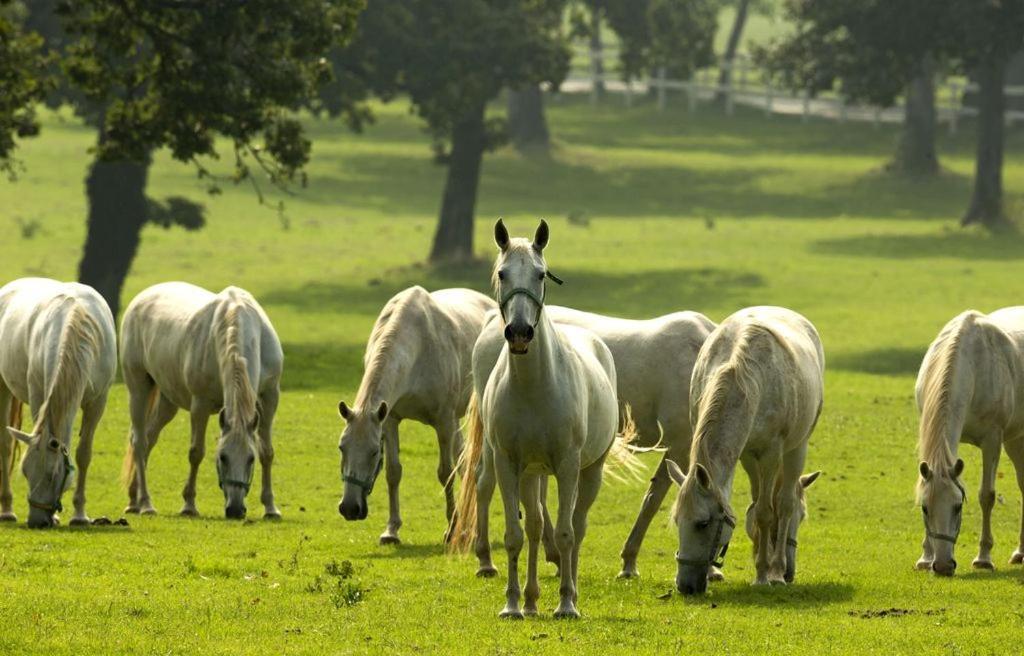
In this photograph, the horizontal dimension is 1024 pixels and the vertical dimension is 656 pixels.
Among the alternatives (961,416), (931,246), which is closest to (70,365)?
(961,416)

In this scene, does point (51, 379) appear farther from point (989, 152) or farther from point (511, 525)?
point (989, 152)

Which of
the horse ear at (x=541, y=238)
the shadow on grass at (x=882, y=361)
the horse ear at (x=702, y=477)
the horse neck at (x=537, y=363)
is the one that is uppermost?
the horse ear at (x=541, y=238)

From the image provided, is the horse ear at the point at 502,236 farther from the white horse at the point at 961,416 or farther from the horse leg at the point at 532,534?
the white horse at the point at 961,416

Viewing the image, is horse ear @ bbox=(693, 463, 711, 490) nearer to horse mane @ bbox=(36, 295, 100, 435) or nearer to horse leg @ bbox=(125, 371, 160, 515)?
horse mane @ bbox=(36, 295, 100, 435)

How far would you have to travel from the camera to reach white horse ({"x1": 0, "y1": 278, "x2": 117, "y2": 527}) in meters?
14.5

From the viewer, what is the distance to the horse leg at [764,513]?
12.6 metres

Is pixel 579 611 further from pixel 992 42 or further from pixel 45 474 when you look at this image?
pixel 992 42

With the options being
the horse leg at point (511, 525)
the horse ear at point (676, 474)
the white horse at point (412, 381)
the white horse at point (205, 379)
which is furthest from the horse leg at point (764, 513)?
the white horse at point (205, 379)

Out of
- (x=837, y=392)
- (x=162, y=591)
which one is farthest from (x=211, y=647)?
(x=837, y=392)

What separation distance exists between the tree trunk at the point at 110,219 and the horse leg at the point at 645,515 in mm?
20515

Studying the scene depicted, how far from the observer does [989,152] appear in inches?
1844

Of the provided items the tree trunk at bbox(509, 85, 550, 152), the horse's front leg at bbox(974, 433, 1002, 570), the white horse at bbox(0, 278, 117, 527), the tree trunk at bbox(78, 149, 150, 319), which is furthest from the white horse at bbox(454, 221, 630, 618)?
the tree trunk at bbox(509, 85, 550, 152)

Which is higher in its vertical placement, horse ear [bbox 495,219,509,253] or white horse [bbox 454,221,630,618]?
horse ear [bbox 495,219,509,253]

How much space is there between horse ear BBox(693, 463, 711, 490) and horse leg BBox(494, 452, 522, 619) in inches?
51.2
